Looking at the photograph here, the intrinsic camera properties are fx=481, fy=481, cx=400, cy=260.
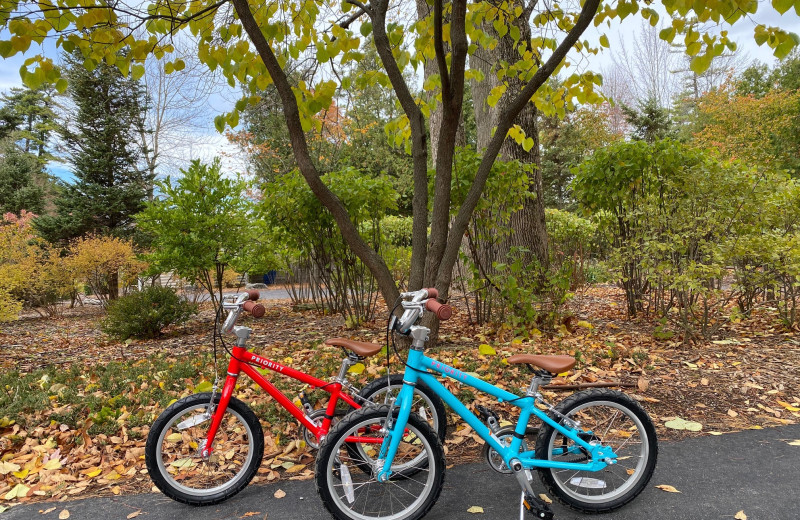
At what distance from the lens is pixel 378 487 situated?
2.60 m

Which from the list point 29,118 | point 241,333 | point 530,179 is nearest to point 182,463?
point 241,333

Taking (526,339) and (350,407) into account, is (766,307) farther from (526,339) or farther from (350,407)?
(350,407)

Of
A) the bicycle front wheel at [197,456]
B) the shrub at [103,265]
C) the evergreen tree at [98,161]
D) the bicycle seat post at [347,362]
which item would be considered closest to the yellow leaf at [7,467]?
the bicycle front wheel at [197,456]

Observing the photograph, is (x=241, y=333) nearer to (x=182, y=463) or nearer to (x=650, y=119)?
(x=182, y=463)

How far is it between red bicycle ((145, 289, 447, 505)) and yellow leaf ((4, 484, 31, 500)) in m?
0.80

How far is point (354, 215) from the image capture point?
616 cm

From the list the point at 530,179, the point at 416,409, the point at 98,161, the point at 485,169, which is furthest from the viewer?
the point at 98,161

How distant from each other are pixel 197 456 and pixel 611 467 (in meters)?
2.33

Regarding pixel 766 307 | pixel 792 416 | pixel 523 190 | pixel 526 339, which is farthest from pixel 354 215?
pixel 766 307

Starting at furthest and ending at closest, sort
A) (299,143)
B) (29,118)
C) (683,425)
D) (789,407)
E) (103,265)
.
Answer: (29,118) → (103,265) → (299,143) → (789,407) → (683,425)

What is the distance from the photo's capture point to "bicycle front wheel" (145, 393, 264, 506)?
97.5 inches

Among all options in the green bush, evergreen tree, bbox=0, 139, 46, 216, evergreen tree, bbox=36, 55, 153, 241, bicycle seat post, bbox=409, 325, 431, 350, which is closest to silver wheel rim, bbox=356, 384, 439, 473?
bicycle seat post, bbox=409, 325, 431, 350

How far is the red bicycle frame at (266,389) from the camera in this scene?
250cm

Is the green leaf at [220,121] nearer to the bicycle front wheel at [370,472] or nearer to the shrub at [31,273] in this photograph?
the bicycle front wheel at [370,472]
